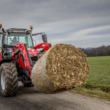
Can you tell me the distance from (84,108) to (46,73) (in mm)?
1611

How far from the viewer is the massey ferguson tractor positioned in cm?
593

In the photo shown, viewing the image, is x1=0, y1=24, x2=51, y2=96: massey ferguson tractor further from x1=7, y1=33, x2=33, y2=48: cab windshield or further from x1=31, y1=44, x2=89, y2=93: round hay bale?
x1=31, y1=44, x2=89, y2=93: round hay bale

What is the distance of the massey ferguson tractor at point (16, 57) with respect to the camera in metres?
5.93

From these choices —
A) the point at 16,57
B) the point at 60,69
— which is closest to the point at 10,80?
the point at 16,57

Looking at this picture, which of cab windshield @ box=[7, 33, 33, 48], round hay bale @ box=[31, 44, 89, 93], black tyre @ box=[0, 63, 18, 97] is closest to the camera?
round hay bale @ box=[31, 44, 89, 93]

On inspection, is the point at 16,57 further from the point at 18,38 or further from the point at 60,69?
the point at 60,69

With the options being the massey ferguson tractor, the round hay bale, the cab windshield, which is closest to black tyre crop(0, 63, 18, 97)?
the massey ferguson tractor

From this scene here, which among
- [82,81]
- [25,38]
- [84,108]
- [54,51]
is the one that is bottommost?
[84,108]

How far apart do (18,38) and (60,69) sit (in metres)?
4.19

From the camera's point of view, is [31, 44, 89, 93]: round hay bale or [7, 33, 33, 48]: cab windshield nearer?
[31, 44, 89, 93]: round hay bale

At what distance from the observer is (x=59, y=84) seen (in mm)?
4215

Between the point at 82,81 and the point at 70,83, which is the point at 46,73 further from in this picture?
the point at 82,81

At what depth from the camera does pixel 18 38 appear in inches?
313

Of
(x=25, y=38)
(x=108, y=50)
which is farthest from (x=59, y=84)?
(x=108, y=50)
